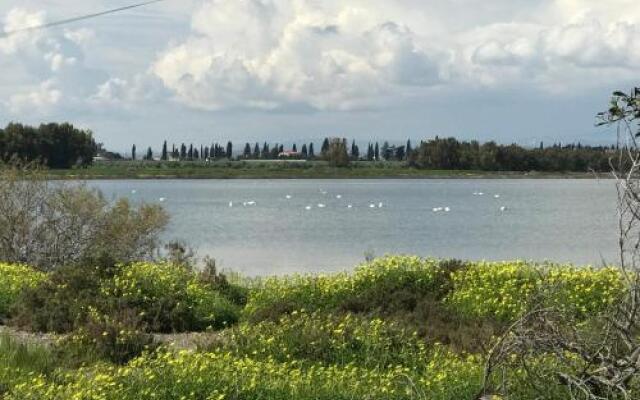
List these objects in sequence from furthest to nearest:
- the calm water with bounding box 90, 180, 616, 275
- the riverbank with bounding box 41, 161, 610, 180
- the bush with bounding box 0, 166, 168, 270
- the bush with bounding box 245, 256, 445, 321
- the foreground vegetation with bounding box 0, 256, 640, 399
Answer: the riverbank with bounding box 41, 161, 610, 180, the calm water with bounding box 90, 180, 616, 275, the bush with bounding box 0, 166, 168, 270, the bush with bounding box 245, 256, 445, 321, the foreground vegetation with bounding box 0, 256, 640, 399

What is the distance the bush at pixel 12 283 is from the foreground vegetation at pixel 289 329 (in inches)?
1.8

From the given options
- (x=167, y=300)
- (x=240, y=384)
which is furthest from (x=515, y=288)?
(x=240, y=384)

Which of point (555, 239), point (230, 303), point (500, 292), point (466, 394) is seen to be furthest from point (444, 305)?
point (555, 239)

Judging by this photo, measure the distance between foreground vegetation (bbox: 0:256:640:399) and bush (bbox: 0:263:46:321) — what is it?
5 cm

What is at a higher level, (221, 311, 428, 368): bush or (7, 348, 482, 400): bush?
(7, 348, 482, 400): bush

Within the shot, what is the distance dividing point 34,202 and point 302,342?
35.8 feet

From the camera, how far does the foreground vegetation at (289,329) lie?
794 cm

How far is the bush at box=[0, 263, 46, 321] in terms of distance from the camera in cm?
1402

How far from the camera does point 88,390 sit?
25.5 ft

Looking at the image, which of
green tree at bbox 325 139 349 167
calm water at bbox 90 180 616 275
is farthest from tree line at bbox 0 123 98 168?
green tree at bbox 325 139 349 167

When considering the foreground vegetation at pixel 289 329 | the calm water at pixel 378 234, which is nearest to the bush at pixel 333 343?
the foreground vegetation at pixel 289 329

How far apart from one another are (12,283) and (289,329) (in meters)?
5.90

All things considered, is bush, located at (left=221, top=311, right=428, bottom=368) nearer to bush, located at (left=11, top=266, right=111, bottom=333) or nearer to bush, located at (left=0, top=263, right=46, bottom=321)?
bush, located at (left=11, top=266, right=111, bottom=333)

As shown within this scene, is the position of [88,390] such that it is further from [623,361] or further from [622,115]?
[622,115]
